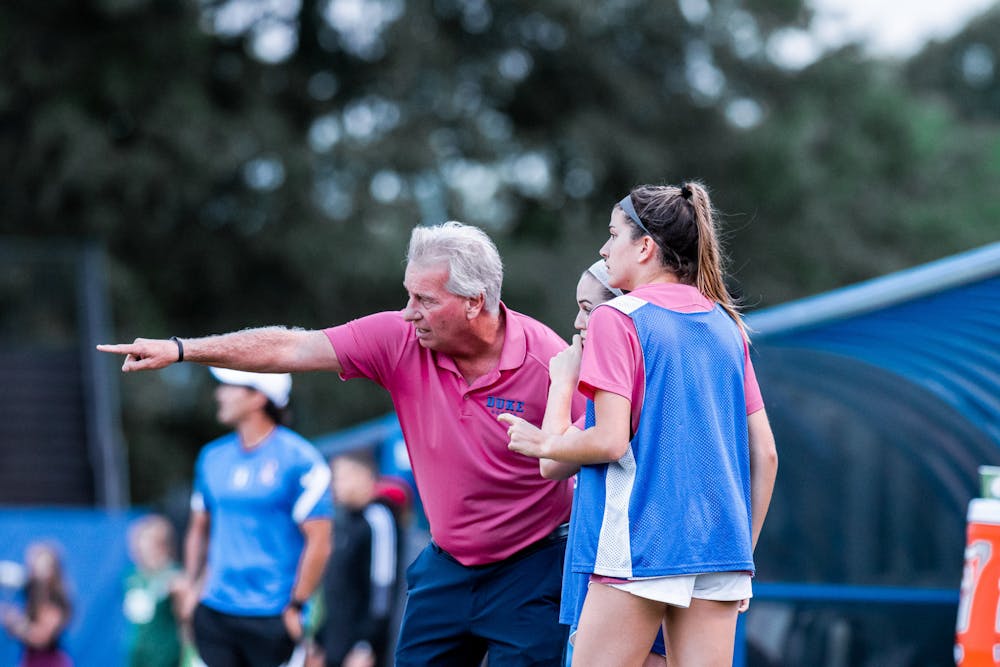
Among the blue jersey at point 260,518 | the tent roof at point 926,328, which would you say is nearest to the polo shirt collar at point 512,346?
the tent roof at point 926,328

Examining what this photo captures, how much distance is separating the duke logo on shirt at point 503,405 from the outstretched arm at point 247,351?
524mm

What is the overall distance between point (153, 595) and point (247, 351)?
23.0 ft

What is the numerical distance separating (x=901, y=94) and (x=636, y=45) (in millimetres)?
5857

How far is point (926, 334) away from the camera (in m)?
6.02

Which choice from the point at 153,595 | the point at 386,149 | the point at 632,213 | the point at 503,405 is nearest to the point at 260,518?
the point at 503,405

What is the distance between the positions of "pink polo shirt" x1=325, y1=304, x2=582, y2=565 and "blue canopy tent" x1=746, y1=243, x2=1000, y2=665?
120 centimetres

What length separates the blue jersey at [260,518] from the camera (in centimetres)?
666

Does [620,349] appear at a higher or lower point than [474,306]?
lower

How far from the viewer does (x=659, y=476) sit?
3.70 m

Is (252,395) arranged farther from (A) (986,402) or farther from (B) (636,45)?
(B) (636,45)

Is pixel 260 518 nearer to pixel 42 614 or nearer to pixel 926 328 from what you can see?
pixel 926 328

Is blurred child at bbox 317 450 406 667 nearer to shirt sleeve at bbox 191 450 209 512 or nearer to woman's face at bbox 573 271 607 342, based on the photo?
shirt sleeve at bbox 191 450 209 512

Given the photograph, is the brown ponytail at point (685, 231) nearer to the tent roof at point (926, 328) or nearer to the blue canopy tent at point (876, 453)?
the blue canopy tent at point (876, 453)

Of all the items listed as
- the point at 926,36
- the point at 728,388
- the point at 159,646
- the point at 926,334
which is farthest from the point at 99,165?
the point at 926,36
